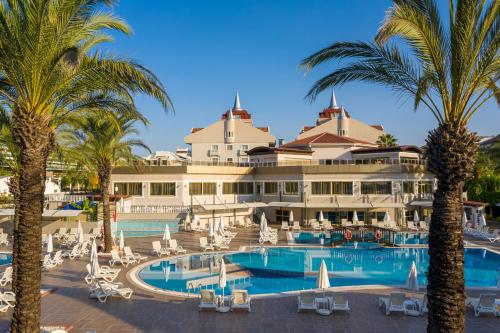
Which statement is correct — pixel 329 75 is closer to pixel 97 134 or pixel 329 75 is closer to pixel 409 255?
pixel 97 134

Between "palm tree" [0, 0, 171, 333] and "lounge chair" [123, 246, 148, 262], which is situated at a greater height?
"palm tree" [0, 0, 171, 333]

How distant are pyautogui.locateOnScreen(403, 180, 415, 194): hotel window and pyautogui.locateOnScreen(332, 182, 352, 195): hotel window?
4759 mm

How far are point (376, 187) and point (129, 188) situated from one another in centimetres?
2214

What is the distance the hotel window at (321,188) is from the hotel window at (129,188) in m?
15.7

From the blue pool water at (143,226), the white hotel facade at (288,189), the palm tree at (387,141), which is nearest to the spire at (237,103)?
the palm tree at (387,141)

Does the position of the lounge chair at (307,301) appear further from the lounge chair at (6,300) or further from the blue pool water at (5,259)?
the blue pool water at (5,259)

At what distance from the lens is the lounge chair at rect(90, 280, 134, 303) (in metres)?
13.4

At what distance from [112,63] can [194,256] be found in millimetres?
15266

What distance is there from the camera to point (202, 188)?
120 ft

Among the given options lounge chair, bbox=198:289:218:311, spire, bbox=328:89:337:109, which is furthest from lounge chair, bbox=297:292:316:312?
spire, bbox=328:89:337:109

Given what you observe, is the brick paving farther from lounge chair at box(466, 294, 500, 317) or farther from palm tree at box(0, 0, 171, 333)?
palm tree at box(0, 0, 171, 333)

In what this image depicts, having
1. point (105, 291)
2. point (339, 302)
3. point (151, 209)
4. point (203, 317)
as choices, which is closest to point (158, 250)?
point (105, 291)

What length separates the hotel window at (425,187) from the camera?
116 ft

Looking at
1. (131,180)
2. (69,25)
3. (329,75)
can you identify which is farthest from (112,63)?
(131,180)
